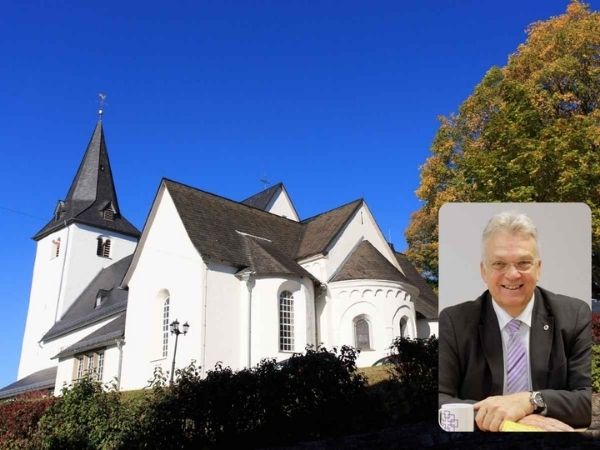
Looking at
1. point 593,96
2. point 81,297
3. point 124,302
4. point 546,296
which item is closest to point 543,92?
point 593,96

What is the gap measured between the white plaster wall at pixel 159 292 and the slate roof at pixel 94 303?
7.95m

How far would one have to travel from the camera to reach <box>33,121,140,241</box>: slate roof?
165 ft

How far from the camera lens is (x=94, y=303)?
42719 millimetres

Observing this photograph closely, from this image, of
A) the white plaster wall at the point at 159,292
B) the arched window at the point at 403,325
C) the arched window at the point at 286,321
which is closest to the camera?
the white plaster wall at the point at 159,292

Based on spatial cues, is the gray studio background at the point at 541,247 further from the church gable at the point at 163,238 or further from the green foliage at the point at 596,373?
the church gable at the point at 163,238

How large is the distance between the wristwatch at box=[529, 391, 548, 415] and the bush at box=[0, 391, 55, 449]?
47.0ft

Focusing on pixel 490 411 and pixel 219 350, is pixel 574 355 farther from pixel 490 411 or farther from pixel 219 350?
pixel 219 350

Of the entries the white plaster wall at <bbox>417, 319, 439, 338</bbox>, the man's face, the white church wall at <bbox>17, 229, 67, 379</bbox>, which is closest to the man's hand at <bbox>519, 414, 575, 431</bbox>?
the man's face

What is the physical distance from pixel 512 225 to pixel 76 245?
49468mm

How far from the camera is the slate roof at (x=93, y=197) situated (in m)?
50.4

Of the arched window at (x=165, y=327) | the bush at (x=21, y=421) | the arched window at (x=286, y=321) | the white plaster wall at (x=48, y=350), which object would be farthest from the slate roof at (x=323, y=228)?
the bush at (x=21, y=421)

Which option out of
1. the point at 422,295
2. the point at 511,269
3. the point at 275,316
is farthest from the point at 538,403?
the point at 422,295

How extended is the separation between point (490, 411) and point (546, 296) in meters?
0.79

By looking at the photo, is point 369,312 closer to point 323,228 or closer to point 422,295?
point 323,228
